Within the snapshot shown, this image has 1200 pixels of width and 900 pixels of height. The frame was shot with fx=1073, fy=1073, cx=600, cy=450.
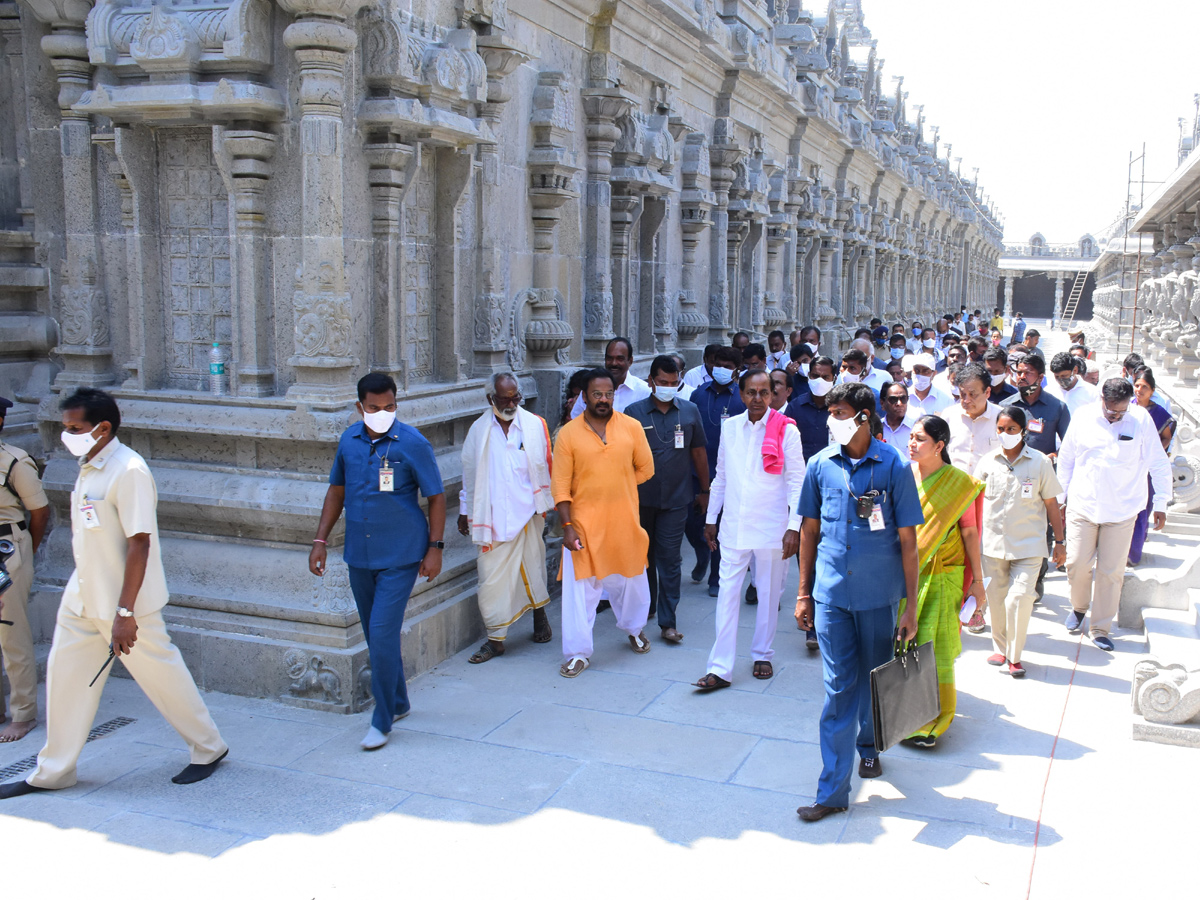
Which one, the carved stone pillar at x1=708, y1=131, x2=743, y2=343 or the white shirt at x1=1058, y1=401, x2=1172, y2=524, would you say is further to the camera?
the carved stone pillar at x1=708, y1=131, x2=743, y2=343

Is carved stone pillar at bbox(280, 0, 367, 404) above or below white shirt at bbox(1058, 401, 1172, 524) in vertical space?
above

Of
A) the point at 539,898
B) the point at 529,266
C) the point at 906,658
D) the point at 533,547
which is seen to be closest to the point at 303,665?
the point at 533,547

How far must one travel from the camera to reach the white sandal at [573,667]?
20.9 feet

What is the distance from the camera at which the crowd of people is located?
4.62m

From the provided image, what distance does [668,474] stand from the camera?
7.11 metres

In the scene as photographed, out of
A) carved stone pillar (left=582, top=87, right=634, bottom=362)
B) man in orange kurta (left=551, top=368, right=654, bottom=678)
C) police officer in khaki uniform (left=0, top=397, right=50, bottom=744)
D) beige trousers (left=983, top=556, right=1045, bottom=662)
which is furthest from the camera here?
carved stone pillar (left=582, top=87, right=634, bottom=362)

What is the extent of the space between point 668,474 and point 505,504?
1.19m

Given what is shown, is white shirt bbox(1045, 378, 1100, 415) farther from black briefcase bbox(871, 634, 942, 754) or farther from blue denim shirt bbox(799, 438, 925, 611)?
blue denim shirt bbox(799, 438, 925, 611)

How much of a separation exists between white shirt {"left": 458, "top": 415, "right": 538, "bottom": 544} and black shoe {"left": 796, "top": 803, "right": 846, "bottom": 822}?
2.64 metres

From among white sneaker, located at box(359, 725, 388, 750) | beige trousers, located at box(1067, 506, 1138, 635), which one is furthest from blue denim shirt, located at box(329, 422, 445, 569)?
beige trousers, located at box(1067, 506, 1138, 635)

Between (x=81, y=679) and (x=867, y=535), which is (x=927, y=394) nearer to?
(x=867, y=535)

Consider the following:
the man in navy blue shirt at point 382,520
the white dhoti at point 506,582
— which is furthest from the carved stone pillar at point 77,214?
the white dhoti at point 506,582

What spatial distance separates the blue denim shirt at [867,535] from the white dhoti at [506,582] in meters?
2.52

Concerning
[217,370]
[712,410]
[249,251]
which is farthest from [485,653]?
[712,410]
